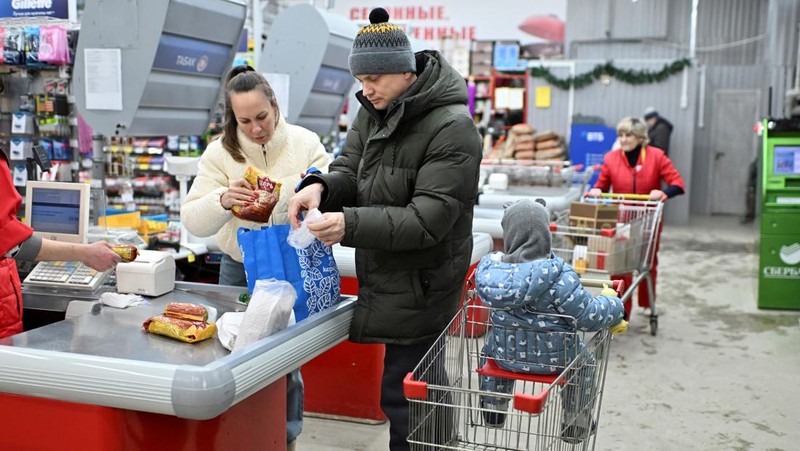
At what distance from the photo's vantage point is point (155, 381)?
6.43 feet

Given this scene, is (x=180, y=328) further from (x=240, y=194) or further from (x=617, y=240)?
(x=617, y=240)

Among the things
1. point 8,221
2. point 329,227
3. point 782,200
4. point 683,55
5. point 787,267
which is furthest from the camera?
point 683,55

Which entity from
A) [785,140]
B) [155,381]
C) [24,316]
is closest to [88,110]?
[24,316]

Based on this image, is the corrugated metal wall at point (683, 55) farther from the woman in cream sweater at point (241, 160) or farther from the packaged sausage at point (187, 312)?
the packaged sausage at point (187, 312)

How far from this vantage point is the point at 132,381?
1.97 meters

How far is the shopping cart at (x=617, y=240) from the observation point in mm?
5152

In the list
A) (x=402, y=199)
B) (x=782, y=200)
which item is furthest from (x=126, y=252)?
(x=782, y=200)

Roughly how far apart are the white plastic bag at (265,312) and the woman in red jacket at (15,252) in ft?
2.34

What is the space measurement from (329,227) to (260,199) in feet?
1.66

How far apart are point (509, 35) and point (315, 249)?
1573 cm

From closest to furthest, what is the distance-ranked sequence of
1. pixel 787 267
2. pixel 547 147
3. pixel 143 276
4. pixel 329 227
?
pixel 329 227 < pixel 143 276 < pixel 787 267 < pixel 547 147

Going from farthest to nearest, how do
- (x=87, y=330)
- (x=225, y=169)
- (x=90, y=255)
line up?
1. (x=225, y=169)
2. (x=90, y=255)
3. (x=87, y=330)

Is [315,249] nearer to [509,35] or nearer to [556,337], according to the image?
[556,337]

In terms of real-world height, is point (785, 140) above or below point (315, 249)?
above
